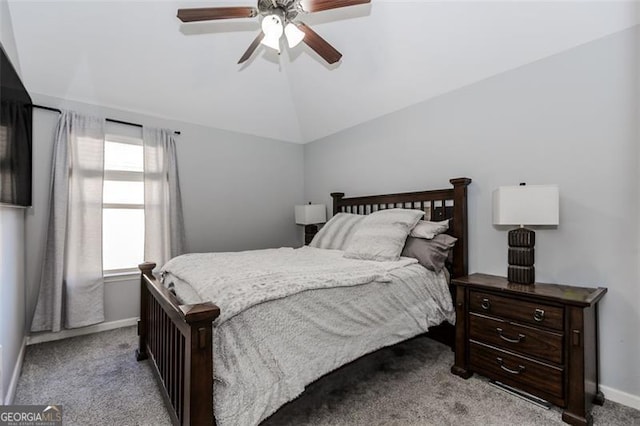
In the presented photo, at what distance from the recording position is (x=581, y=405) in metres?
1.64

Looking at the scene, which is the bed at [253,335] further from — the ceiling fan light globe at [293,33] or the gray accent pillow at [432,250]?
the ceiling fan light globe at [293,33]

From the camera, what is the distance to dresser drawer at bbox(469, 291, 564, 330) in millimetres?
1758

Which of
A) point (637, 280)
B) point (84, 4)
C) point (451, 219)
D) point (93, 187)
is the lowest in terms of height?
point (637, 280)

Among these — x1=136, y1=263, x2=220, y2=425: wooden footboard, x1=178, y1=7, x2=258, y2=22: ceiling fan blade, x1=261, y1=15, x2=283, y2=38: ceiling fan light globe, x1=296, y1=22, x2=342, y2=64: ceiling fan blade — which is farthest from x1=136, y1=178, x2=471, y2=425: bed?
x1=178, y1=7, x2=258, y2=22: ceiling fan blade

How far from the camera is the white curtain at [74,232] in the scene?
110 inches

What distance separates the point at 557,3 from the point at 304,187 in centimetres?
347

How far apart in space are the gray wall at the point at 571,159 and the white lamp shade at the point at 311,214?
1.59m

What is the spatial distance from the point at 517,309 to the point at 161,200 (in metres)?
3.49

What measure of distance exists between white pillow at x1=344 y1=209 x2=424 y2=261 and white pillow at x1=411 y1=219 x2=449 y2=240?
6 cm

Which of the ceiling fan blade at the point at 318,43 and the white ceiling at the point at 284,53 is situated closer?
the ceiling fan blade at the point at 318,43

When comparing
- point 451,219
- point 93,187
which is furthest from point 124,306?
point 451,219

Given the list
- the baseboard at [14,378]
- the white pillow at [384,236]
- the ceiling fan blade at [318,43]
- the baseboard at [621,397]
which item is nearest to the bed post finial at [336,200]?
the white pillow at [384,236]

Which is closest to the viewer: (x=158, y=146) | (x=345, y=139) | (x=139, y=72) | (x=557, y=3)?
(x=557, y=3)

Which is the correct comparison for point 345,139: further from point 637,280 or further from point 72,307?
point 72,307
